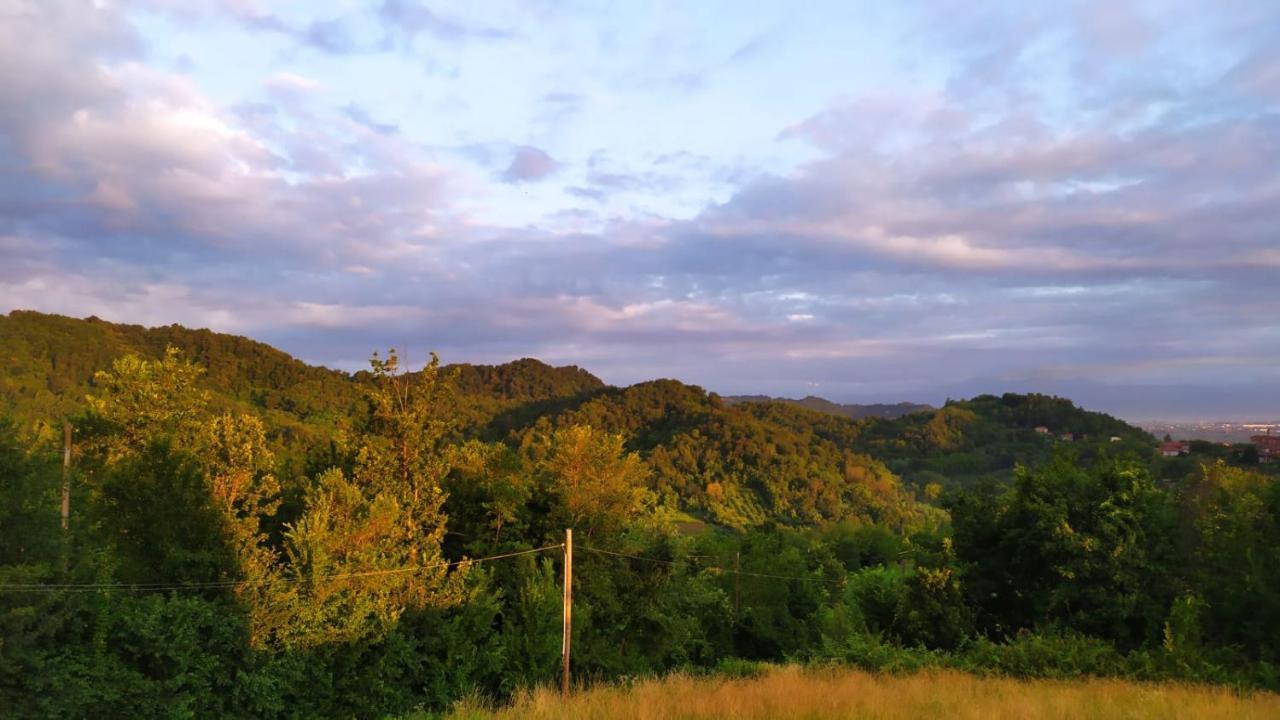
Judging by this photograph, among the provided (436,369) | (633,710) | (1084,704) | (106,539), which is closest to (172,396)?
(106,539)

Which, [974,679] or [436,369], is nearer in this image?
[974,679]

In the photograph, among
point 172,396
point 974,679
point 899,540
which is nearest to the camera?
point 974,679

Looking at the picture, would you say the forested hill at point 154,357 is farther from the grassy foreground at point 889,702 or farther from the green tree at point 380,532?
the grassy foreground at point 889,702

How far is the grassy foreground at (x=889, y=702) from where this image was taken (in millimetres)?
8664

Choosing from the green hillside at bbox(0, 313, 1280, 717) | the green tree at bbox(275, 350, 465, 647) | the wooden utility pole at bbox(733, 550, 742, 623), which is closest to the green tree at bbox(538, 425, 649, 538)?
the green hillside at bbox(0, 313, 1280, 717)

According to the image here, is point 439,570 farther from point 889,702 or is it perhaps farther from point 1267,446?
point 1267,446

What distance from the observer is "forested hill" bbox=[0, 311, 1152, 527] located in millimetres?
85938

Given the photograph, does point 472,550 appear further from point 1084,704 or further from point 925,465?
point 925,465

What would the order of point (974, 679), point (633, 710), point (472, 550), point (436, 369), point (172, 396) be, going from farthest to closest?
point (172, 396)
point (472, 550)
point (436, 369)
point (974, 679)
point (633, 710)

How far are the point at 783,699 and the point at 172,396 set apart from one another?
29.4m

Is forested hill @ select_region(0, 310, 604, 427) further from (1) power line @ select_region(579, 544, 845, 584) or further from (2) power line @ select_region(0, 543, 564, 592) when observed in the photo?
(2) power line @ select_region(0, 543, 564, 592)

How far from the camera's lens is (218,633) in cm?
1988

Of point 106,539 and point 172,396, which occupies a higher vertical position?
point 172,396

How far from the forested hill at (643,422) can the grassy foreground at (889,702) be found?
54.9 m
